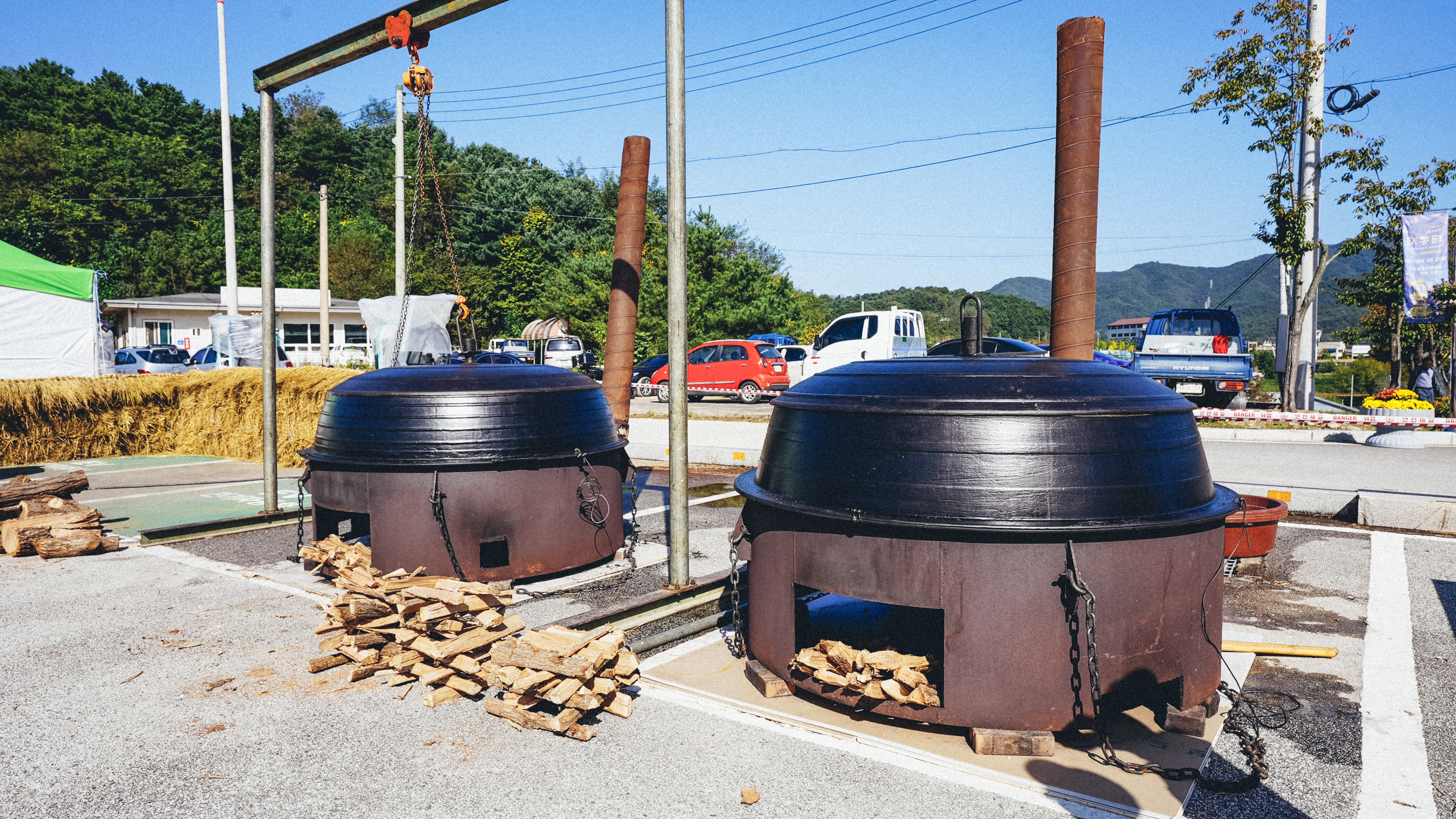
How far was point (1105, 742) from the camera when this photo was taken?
394 centimetres

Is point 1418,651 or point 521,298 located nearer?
point 1418,651

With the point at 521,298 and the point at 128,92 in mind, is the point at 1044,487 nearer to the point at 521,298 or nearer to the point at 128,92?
the point at 521,298

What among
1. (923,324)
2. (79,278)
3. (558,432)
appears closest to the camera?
(558,432)

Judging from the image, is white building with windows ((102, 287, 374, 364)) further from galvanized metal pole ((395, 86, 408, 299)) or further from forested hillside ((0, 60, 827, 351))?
galvanized metal pole ((395, 86, 408, 299))

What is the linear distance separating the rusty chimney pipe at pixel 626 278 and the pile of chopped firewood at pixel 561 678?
547 centimetres

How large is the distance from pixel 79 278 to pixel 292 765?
1806 centimetres

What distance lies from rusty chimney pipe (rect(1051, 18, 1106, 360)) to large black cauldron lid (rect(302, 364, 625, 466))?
14.4ft

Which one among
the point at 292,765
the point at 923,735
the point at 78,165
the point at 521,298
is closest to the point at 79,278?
the point at 292,765

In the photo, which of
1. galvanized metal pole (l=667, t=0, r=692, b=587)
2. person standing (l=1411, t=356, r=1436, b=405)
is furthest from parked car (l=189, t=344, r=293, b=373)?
person standing (l=1411, t=356, r=1436, b=405)

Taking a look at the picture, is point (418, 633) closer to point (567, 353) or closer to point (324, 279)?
point (324, 279)

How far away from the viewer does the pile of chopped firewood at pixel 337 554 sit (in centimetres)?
719

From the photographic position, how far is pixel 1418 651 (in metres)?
5.46

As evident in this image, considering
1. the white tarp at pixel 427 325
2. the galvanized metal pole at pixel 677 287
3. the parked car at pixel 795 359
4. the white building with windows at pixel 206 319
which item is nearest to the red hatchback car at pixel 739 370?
the parked car at pixel 795 359

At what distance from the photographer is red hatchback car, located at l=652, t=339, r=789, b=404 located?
2477 centimetres
